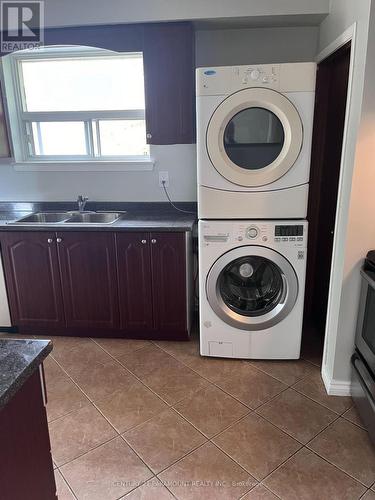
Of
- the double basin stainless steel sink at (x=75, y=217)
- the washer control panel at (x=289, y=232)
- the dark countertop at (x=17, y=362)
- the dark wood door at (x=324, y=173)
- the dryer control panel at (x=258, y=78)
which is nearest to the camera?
the dark countertop at (x=17, y=362)

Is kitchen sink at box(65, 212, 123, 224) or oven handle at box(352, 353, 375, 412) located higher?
kitchen sink at box(65, 212, 123, 224)

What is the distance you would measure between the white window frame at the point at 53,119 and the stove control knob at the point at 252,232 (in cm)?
111

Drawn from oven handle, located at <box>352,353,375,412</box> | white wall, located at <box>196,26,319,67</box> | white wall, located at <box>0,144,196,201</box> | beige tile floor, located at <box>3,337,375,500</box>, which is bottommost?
beige tile floor, located at <box>3,337,375,500</box>

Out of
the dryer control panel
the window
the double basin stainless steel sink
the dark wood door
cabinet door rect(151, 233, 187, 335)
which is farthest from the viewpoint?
the double basin stainless steel sink

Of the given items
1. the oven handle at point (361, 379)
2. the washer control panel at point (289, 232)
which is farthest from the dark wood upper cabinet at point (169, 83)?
the oven handle at point (361, 379)

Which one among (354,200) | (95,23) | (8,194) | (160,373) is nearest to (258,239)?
(354,200)

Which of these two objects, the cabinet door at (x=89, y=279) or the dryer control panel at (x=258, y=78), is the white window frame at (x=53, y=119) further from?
the dryer control panel at (x=258, y=78)

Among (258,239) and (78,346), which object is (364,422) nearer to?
(258,239)

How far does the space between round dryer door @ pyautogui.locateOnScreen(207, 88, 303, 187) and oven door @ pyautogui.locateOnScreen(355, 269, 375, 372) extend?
779 mm

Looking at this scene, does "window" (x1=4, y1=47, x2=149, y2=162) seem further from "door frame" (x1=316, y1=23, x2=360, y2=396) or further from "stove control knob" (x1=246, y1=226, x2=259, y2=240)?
"door frame" (x1=316, y1=23, x2=360, y2=396)

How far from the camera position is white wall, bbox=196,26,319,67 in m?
2.67

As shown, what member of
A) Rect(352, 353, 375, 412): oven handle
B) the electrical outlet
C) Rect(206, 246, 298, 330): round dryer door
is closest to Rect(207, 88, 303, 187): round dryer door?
Rect(206, 246, 298, 330): round dryer door

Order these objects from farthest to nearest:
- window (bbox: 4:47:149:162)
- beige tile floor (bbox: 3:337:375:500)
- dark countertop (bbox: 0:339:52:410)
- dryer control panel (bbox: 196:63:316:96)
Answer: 1. window (bbox: 4:47:149:162)
2. dryer control panel (bbox: 196:63:316:96)
3. beige tile floor (bbox: 3:337:375:500)
4. dark countertop (bbox: 0:339:52:410)

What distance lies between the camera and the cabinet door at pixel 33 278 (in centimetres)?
270
